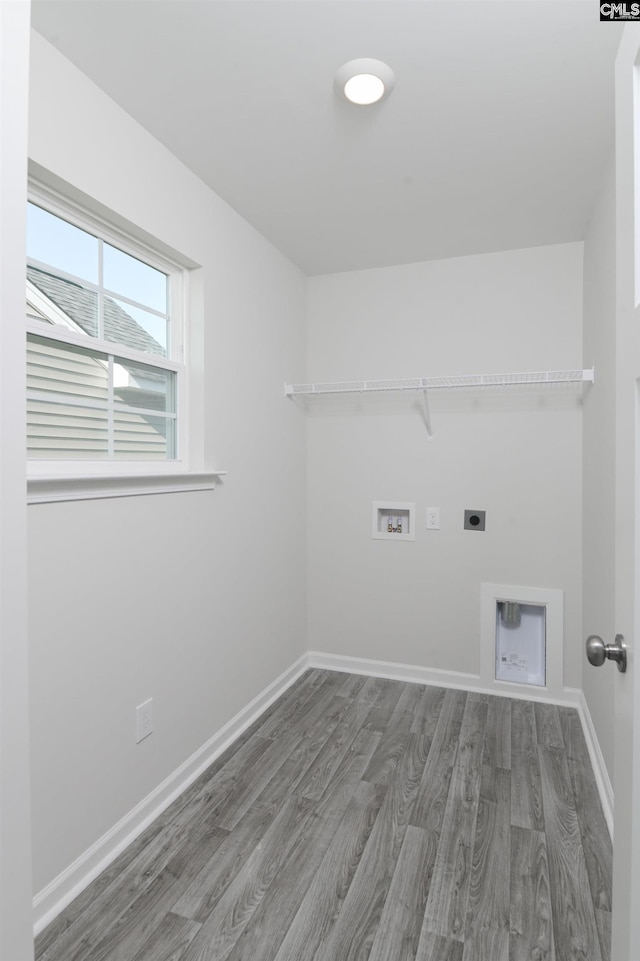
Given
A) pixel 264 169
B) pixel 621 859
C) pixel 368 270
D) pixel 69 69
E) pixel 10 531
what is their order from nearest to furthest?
pixel 10 531 → pixel 621 859 → pixel 69 69 → pixel 264 169 → pixel 368 270

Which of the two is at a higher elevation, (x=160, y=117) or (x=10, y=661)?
(x=160, y=117)

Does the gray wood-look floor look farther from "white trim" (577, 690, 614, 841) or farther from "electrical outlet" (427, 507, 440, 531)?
"electrical outlet" (427, 507, 440, 531)

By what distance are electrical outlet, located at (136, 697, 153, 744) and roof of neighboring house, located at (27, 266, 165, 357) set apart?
127cm

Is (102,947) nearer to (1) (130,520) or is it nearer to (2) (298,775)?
(2) (298,775)

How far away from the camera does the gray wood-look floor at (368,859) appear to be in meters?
1.38

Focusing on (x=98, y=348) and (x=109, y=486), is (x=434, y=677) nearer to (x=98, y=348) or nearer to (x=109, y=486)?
(x=109, y=486)

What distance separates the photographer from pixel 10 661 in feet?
2.17

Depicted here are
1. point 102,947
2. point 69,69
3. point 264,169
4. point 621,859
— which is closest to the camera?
point 621,859

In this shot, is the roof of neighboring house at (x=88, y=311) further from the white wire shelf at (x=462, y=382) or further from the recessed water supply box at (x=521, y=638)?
the recessed water supply box at (x=521, y=638)

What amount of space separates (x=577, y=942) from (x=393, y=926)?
1.58ft

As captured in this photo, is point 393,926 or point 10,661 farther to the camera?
point 393,926

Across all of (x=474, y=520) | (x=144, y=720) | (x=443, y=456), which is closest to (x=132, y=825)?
(x=144, y=720)

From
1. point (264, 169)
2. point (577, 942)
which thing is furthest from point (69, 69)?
point (577, 942)

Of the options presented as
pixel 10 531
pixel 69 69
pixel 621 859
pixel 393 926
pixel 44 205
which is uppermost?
pixel 69 69
